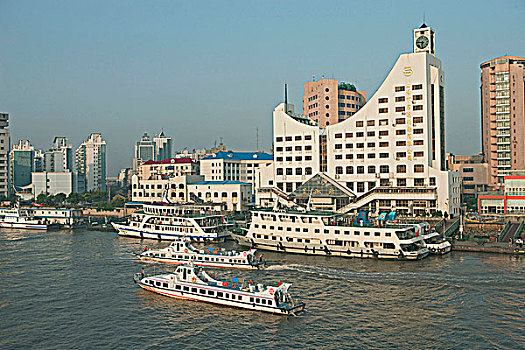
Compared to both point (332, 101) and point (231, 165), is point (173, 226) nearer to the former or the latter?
point (231, 165)

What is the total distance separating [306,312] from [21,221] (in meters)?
81.3

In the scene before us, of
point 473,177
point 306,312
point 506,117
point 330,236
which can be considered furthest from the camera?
point 473,177

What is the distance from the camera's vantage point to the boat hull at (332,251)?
5728 cm

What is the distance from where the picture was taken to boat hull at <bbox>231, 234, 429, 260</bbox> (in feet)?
188

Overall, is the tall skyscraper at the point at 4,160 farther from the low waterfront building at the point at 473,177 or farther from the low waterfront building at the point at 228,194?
the low waterfront building at the point at 473,177

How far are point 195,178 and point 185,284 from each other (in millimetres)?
88930

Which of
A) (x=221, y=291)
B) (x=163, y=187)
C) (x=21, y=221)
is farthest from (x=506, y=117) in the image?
(x=21, y=221)

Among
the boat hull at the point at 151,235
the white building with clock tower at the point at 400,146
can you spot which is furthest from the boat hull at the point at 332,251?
the white building with clock tower at the point at 400,146

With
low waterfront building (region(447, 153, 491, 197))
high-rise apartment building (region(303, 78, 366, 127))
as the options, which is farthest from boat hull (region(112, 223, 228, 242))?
low waterfront building (region(447, 153, 491, 197))

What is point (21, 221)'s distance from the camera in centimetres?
9894

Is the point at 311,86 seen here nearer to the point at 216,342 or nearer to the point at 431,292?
the point at 431,292

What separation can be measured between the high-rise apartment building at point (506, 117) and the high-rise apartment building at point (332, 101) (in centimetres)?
3824

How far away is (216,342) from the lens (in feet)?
109

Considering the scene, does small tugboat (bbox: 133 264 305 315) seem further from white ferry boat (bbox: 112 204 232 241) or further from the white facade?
the white facade
